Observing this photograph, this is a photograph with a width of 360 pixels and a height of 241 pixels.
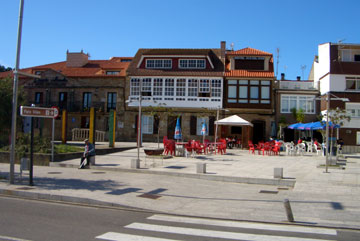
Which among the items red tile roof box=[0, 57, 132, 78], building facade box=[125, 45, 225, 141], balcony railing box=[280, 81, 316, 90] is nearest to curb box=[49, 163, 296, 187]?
building facade box=[125, 45, 225, 141]

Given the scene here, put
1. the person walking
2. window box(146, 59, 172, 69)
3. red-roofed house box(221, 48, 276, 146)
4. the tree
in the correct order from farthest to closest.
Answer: window box(146, 59, 172, 69)
red-roofed house box(221, 48, 276, 146)
the person walking
the tree

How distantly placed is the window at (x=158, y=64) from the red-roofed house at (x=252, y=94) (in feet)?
19.4

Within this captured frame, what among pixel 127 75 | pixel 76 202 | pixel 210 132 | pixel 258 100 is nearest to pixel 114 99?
pixel 127 75

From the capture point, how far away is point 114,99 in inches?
1344

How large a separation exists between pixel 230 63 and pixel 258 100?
4751 mm

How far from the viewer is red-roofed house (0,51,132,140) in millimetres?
33969

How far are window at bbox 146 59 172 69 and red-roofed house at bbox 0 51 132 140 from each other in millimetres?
2825

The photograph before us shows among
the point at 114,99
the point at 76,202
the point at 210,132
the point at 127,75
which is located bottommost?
the point at 76,202

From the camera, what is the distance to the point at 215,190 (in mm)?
11227

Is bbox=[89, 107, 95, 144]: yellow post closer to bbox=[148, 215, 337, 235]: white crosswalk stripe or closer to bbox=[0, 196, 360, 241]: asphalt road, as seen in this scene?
bbox=[0, 196, 360, 241]: asphalt road

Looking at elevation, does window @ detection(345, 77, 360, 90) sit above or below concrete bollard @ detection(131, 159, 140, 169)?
above

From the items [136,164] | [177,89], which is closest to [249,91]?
[177,89]

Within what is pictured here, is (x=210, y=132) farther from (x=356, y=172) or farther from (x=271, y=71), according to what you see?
(x=356, y=172)

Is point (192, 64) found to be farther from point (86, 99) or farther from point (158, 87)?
point (86, 99)
